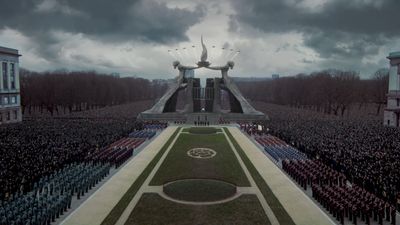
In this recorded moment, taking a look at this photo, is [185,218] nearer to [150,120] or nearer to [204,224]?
[204,224]

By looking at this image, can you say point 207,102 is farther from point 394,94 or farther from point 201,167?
point 201,167

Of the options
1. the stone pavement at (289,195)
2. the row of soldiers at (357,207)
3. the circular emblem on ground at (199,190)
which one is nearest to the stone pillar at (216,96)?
the stone pavement at (289,195)

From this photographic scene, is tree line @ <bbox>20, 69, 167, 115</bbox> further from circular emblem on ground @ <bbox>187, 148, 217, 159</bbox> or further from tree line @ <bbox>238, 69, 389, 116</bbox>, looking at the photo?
tree line @ <bbox>238, 69, 389, 116</bbox>

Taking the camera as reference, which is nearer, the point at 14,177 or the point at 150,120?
the point at 14,177

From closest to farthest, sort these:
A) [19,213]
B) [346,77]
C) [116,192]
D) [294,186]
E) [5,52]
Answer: [19,213]
[116,192]
[294,186]
[5,52]
[346,77]

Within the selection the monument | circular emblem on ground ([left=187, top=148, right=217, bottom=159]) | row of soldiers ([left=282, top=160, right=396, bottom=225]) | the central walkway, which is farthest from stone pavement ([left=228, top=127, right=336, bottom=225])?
the monument

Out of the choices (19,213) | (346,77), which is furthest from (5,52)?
(346,77)
